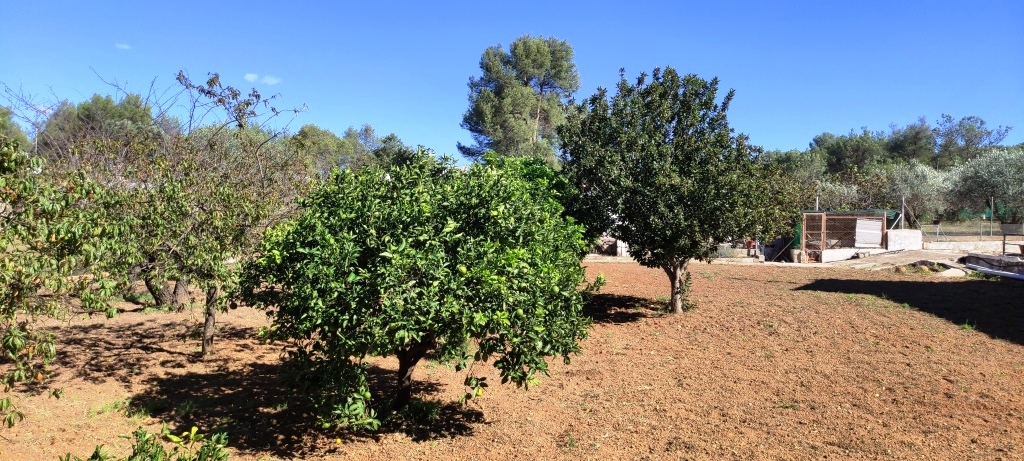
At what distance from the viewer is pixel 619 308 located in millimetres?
13352

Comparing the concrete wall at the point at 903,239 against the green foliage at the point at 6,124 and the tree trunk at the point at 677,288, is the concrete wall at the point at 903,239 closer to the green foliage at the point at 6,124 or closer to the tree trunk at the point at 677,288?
the tree trunk at the point at 677,288

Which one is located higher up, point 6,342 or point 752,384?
point 6,342

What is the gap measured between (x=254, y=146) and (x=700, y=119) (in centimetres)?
738

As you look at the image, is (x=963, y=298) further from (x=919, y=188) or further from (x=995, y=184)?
(x=919, y=188)

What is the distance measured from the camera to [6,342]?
3.64 meters

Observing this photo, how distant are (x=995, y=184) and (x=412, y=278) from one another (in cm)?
4019

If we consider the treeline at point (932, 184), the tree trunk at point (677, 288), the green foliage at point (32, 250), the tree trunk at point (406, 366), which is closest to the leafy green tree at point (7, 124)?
the green foliage at point (32, 250)

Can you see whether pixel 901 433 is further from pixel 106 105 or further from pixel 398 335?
pixel 106 105

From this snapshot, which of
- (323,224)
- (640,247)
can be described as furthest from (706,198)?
(323,224)

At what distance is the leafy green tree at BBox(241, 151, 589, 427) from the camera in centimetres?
484

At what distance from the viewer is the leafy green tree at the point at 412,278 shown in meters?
4.84

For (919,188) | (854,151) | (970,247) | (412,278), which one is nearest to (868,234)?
(970,247)

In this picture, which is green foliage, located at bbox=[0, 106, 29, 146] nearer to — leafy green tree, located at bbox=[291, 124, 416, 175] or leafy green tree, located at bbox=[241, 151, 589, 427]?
leafy green tree, located at bbox=[241, 151, 589, 427]

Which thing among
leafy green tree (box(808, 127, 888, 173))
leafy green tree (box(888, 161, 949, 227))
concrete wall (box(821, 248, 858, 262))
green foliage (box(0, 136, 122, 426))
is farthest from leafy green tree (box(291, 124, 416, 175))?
leafy green tree (box(808, 127, 888, 173))
